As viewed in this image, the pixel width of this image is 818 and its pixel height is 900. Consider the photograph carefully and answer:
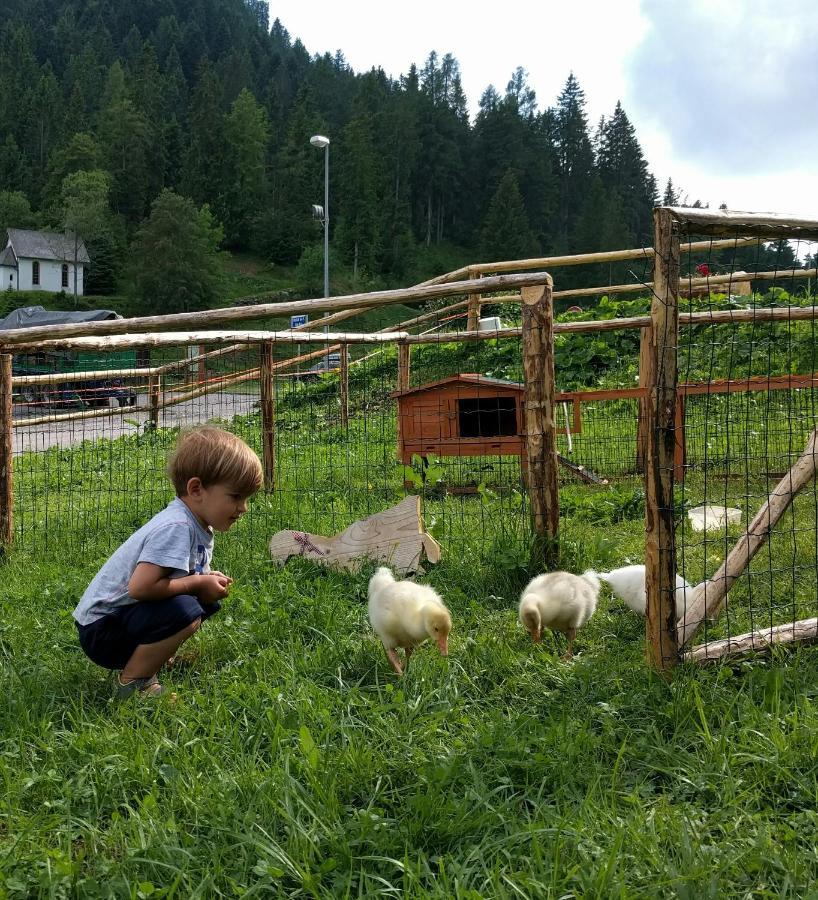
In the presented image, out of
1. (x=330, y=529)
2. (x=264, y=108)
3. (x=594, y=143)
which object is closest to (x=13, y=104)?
(x=264, y=108)

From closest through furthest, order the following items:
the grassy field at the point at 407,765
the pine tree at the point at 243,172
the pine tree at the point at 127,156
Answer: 1. the grassy field at the point at 407,765
2. the pine tree at the point at 127,156
3. the pine tree at the point at 243,172

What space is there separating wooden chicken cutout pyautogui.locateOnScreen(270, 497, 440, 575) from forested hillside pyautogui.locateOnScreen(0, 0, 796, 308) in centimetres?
6568

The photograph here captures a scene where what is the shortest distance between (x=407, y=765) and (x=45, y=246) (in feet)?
268

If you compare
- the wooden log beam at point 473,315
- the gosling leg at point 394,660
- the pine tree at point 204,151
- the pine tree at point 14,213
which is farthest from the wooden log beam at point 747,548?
the pine tree at point 204,151

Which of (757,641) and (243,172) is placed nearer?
(757,641)

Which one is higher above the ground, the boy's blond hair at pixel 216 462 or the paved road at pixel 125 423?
the paved road at pixel 125 423

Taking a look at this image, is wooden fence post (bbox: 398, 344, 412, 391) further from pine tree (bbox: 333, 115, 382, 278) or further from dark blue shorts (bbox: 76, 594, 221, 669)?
pine tree (bbox: 333, 115, 382, 278)

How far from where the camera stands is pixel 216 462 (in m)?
3.05

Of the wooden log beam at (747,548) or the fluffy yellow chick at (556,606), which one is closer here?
the wooden log beam at (747,548)

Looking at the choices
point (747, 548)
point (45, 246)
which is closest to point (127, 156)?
point (45, 246)

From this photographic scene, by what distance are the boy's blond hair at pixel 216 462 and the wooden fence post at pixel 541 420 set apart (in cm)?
190

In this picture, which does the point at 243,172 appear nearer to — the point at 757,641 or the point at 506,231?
the point at 506,231

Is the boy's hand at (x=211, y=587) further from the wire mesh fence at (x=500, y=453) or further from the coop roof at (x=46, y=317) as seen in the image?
the coop roof at (x=46, y=317)

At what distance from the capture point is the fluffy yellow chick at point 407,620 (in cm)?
321
